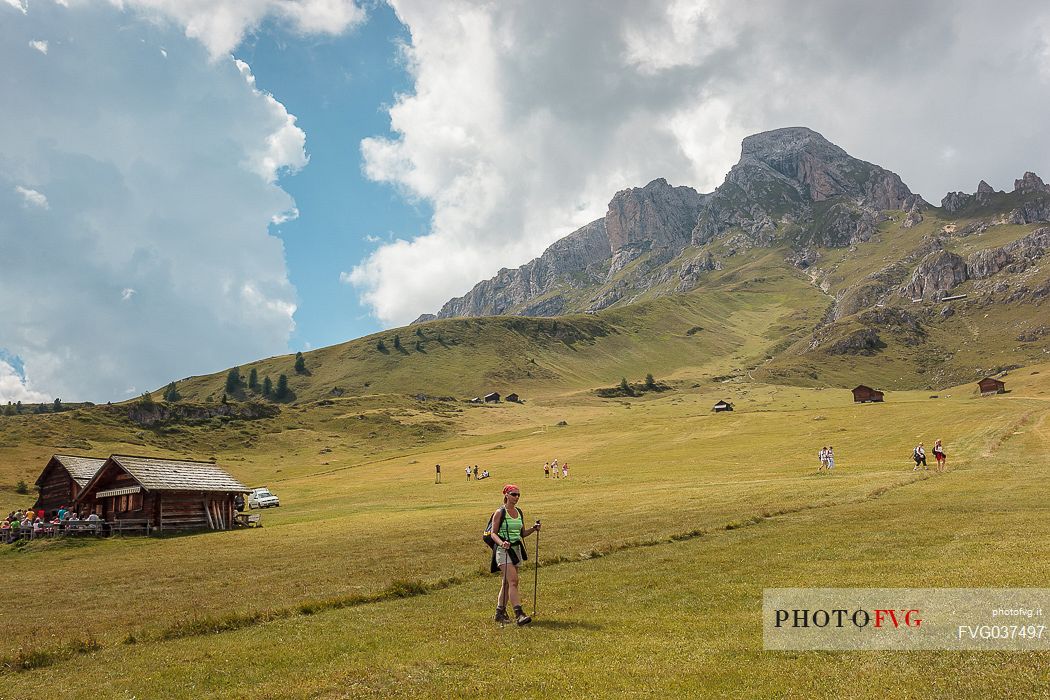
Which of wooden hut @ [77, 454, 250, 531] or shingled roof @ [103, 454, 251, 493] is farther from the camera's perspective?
shingled roof @ [103, 454, 251, 493]

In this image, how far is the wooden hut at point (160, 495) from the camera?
47688 mm

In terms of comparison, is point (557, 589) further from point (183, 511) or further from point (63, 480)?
point (63, 480)

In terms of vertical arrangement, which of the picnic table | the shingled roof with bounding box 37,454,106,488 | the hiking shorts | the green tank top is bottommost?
the picnic table

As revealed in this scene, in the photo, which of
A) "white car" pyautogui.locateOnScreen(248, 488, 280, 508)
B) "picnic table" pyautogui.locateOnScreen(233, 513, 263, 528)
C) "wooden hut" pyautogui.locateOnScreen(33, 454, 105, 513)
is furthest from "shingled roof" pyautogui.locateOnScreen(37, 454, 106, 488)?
"picnic table" pyautogui.locateOnScreen(233, 513, 263, 528)

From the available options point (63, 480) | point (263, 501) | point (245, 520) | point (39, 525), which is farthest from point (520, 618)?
point (63, 480)

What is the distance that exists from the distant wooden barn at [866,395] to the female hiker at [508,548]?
175m

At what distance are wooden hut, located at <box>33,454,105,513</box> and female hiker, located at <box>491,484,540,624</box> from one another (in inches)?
2639

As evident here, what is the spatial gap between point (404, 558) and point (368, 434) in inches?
6038

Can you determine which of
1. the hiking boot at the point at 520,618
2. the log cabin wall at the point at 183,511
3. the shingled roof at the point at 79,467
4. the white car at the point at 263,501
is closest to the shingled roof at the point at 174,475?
the log cabin wall at the point at 183,511

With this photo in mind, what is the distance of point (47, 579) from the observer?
27.4 metres

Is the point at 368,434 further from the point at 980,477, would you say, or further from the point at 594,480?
the point at 980,477

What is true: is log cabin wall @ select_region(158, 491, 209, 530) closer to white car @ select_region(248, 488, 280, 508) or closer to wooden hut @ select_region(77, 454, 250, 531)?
wooden hut @ select_region(77, 454, 250, 531)

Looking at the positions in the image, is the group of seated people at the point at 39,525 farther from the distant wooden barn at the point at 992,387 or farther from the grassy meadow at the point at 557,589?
the distant wooden barn at the point at 992,387

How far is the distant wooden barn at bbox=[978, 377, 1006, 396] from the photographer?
518 feet
